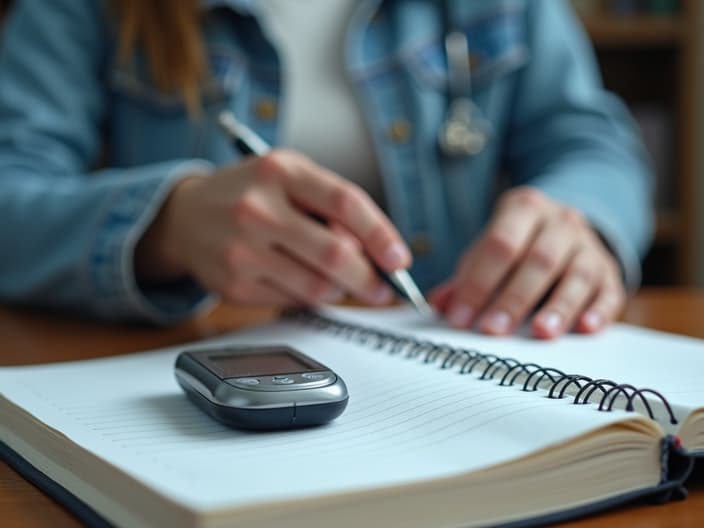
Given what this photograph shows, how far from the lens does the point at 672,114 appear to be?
1825 mm

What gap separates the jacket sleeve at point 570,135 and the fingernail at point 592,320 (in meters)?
0.21

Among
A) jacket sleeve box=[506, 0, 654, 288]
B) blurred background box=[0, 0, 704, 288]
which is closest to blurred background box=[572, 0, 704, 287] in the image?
blurred background box=[0, 0, 704, 288]

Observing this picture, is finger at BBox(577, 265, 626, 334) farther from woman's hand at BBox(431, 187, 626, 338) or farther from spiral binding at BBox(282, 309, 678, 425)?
spiral binding at BBox(282, 309, 678, 425)

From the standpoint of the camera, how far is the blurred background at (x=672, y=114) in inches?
69.2

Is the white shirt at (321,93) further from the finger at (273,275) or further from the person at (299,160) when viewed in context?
the finger at (273,275)

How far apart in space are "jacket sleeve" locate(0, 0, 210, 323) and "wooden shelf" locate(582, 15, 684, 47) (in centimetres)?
107

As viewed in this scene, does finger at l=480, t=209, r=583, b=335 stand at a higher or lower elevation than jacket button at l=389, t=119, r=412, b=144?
higher

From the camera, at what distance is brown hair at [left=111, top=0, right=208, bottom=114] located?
959 millimetres

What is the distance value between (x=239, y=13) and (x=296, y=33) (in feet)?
0.30

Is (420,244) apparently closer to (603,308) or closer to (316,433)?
(603,308)

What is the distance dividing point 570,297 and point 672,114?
133 cm

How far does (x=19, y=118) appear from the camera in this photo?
948 mm

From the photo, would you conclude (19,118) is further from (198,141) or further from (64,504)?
(64,504)

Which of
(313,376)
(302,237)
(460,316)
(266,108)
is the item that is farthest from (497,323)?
(266,108)
